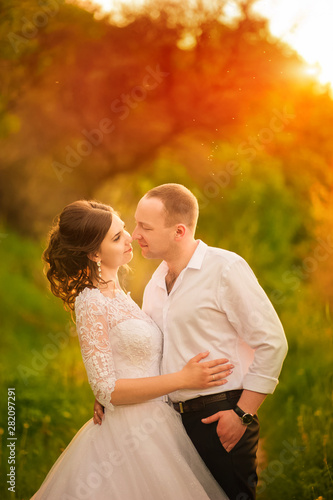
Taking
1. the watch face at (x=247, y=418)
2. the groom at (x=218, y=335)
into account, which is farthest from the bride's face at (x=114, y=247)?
the watch face at (x=247, y=418)

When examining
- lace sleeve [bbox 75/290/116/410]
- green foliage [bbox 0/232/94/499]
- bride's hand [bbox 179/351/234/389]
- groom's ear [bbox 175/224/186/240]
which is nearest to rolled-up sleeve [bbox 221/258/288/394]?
bride's hand [bbox 179/351/234/389]

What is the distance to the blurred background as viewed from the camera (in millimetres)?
3740

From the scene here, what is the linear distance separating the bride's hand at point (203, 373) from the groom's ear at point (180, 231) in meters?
0.52

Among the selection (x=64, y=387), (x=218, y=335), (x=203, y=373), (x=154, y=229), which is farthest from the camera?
(x=64, y=387)

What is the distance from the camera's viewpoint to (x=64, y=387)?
12.4 feet

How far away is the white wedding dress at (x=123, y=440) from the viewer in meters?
2.12

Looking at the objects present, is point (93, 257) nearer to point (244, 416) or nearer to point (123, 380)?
point (123, 380)

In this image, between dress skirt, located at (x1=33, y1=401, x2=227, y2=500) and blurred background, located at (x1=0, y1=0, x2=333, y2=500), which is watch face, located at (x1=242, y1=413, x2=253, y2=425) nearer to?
dress skirt, located at (x1=33, y1=401, x2=227, y2=500)

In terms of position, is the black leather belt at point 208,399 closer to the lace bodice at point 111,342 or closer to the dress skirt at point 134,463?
the dress skirt at point 134,463

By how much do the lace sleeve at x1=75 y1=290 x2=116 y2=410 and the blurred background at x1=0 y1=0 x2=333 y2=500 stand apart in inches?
63.5

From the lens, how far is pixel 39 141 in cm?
393

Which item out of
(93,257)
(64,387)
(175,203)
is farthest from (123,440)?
(64,387)

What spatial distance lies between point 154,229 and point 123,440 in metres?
0.88

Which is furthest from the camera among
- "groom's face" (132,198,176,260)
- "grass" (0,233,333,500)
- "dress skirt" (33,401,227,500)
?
"grass" (0,233,333,500)
